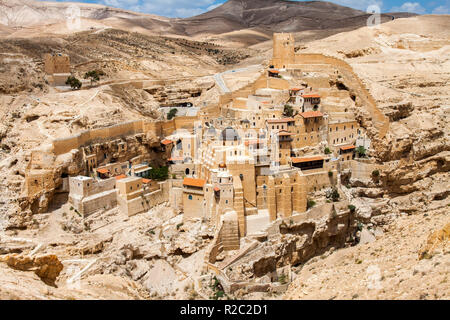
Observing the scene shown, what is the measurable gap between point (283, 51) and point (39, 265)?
3280 cm

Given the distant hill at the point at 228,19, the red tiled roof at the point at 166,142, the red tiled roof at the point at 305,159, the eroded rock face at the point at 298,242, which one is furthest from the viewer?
the distant hill at the point at 228,19

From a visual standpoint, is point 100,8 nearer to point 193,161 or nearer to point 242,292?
point 193,161

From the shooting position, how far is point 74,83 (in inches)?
1395

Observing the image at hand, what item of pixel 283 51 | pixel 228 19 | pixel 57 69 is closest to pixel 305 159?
pixel 283 51

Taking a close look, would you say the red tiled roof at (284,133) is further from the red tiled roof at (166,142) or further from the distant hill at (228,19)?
the distant hill at (228,19)

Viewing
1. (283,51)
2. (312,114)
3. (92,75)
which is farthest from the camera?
(283,51)

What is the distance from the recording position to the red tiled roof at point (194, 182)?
2622cm

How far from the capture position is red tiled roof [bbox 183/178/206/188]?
26216 millimetres

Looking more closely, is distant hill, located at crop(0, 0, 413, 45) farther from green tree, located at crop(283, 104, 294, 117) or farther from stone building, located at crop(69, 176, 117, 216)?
stone building, located at crop(69, 176, 117, 216)

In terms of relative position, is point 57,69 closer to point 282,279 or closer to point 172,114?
point 172,114

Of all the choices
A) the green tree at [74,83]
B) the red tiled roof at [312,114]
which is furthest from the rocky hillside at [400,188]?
the green tree at [74,83]

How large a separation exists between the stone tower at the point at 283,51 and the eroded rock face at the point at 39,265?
31.4m

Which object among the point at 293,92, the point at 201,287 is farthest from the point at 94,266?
the point at 293,92

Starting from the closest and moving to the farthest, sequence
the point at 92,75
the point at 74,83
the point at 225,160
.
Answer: the point at 225,160 < the point at 74,83 < the point at 92,75
